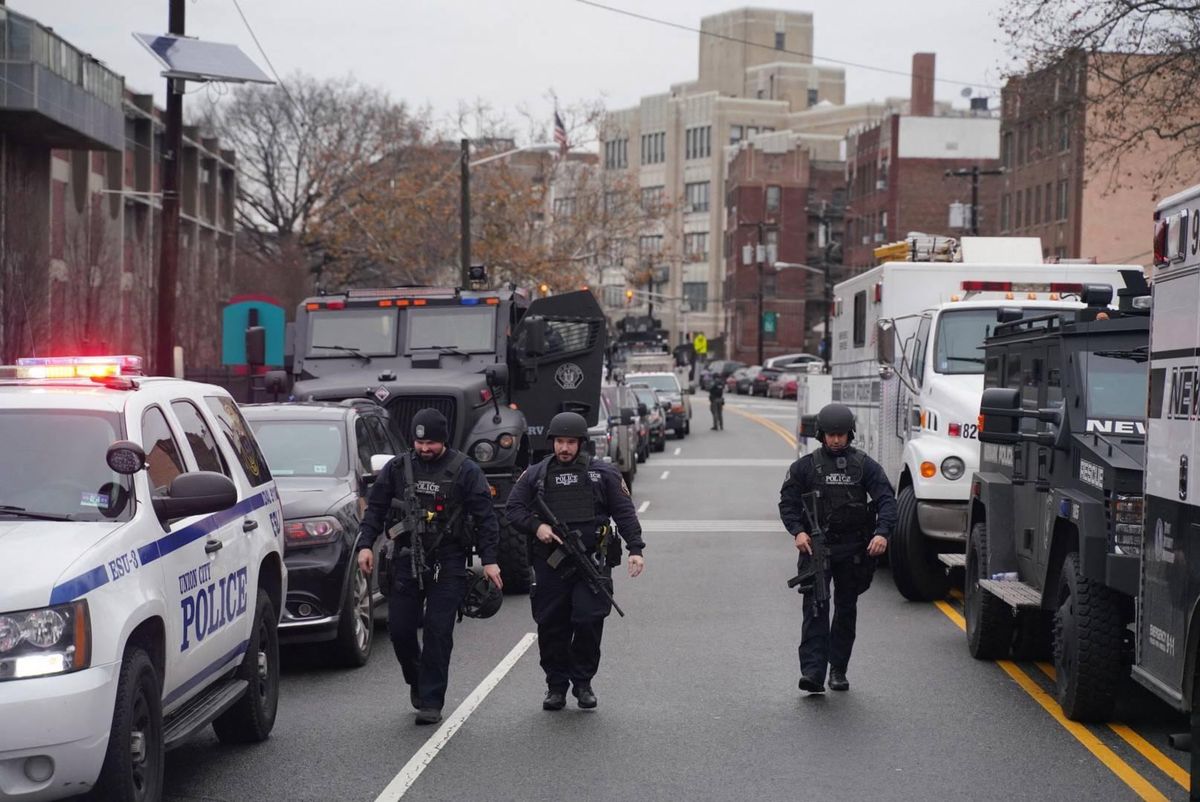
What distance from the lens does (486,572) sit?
9.45m

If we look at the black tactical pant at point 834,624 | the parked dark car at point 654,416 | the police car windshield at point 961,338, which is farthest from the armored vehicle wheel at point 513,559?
the parked dark car at point 654,416

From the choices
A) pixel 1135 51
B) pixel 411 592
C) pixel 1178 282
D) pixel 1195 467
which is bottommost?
pixel 411 592

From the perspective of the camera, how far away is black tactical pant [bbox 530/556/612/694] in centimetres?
978

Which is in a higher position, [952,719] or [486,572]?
[486,572]

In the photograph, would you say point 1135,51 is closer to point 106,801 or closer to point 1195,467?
point 1195,467

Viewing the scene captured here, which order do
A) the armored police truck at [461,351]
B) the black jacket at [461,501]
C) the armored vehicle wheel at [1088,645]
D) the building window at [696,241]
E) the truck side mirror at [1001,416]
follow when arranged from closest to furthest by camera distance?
the armored vehicle wheel at [1088,645] → the black jacket at [461,501] → the truck side mirror at [1001,416] → the armored police truck at [461,351] → the building window at [696,241]

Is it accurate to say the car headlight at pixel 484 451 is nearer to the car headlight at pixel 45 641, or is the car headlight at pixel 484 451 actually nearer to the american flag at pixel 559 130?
the car headlight at pixel 45 641

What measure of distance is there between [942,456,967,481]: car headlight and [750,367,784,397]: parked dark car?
7249 centimetres

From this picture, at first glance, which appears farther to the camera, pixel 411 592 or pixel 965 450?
pixel 965 450

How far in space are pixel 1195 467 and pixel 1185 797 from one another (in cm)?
168

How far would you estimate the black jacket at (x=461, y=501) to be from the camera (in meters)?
9.52

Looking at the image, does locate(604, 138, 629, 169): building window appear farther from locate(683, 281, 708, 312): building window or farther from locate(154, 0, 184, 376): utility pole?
locate(154, 0, 184, 376): utility pole

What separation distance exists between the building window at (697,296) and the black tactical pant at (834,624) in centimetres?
11571

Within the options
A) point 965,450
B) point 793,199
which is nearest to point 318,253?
point 793,199
